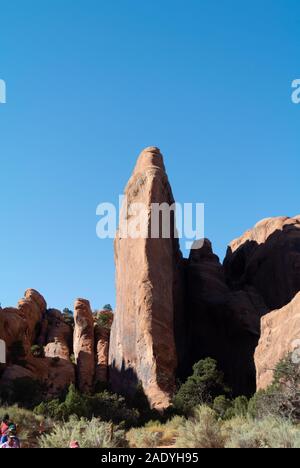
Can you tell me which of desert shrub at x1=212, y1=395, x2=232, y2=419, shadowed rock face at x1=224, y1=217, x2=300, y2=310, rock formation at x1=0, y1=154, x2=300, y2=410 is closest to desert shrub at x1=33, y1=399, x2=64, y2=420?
rock formation at x1=0, y1=154, x2=300, y2=410

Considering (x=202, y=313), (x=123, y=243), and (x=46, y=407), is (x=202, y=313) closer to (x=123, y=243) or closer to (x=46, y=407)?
(x=123, y=243)

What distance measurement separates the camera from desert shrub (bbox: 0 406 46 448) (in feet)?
56.7

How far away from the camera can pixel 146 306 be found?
126 ft

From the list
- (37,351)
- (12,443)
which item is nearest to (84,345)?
(37,351)

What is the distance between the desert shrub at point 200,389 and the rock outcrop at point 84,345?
11267 millimetres

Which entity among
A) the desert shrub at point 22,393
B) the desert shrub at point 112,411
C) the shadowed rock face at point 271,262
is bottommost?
the desert shrub at point 112,411

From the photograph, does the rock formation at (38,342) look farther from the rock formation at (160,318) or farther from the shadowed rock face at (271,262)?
the shadowed rock face at (271,262)

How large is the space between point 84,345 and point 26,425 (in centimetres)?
2904

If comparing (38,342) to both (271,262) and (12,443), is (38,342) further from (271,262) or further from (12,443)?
(12,443)

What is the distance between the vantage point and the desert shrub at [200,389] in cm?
3113

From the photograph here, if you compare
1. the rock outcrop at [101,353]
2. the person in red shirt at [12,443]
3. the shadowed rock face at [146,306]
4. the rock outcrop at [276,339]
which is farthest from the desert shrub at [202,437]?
the rock outcrop at [101,353]
